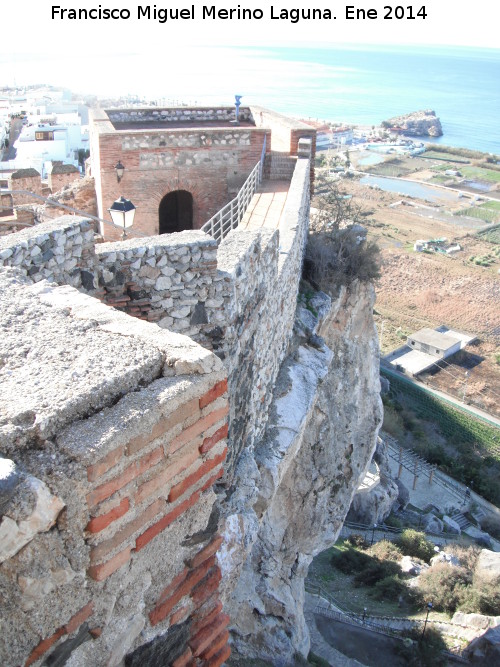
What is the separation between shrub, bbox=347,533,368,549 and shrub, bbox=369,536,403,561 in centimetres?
42

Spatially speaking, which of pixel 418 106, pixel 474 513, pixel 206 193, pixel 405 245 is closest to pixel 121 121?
pixel 206 193

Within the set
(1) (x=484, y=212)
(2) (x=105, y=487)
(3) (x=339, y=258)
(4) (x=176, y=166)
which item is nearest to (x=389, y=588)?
(3) (x=339, y=258)

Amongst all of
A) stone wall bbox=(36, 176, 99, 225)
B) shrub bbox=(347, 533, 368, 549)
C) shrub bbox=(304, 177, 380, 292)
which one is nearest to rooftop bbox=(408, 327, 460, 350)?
shrub bbox=(347, 533, 368, 549)

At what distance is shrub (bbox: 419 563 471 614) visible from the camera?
1510 centimetres

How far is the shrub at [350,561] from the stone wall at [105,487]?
15.3 metres

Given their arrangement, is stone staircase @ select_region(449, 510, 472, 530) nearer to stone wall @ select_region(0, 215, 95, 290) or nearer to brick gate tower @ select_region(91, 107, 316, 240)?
brick gate tower @ select_region(91, 107, 316, 240)

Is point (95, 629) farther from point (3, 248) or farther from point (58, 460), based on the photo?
point (3, 248)

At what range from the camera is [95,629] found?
2.40 meters

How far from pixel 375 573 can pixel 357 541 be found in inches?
81.0

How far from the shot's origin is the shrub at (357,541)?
61.8 feet

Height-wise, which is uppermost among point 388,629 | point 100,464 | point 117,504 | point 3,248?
point 3,248

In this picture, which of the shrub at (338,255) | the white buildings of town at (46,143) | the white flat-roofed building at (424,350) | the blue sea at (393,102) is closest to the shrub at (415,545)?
the shrub at (338,255)

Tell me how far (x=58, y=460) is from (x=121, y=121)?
1436 cm

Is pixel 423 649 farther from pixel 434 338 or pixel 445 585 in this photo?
pixel 434 338
